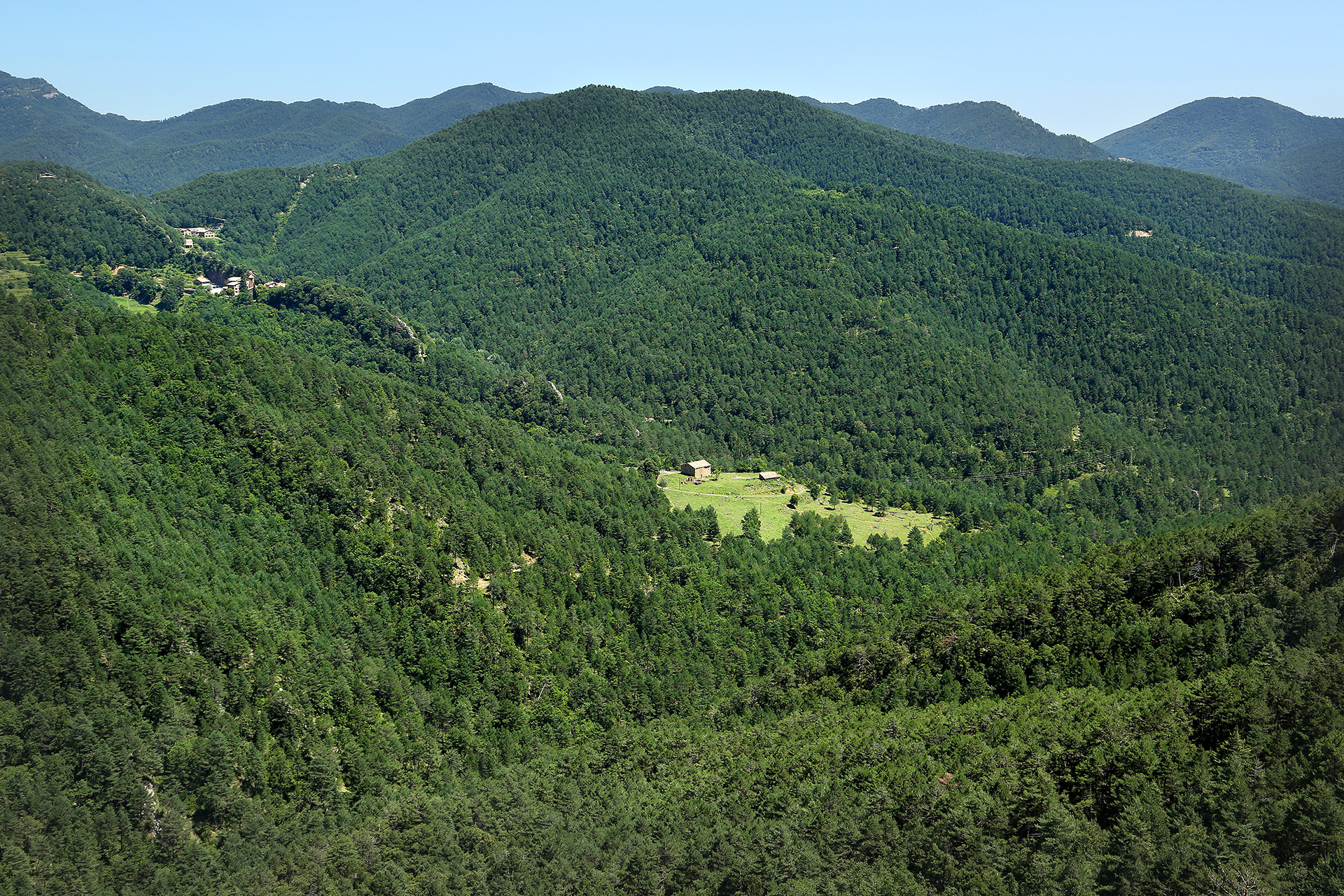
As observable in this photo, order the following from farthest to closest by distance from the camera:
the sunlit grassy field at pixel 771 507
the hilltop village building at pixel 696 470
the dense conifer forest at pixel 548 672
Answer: the hilltop village building at pixel 696 470
the sunlit grassy field at pixel 771 507
the dense conifer forest at pixel 548 672

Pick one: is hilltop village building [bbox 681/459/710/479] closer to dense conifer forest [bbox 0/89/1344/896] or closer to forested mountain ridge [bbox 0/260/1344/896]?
dense conifer forest [bbox 0/89/1344/896]

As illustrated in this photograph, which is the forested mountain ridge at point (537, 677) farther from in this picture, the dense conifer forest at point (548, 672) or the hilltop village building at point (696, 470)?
the hilltop village building at point (696, 470)

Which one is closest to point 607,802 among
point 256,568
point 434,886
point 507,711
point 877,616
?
point 434,886

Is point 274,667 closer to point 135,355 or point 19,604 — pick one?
point 19,604

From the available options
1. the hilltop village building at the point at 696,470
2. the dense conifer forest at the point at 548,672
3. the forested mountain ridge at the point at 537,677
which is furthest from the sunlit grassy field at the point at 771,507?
the forested mountain ridge at the point at 537,677

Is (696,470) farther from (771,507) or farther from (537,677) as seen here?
(537,677)

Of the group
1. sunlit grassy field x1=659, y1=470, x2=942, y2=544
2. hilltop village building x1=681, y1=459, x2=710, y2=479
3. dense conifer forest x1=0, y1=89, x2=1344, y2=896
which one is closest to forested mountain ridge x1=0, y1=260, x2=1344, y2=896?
dense conifer forest x1=0, y1=89, x2=1344, y2=896

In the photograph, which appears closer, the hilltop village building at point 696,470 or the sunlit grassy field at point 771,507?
the sunlit grassy field at point 771,507

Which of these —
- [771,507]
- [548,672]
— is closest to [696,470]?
[771,507]
